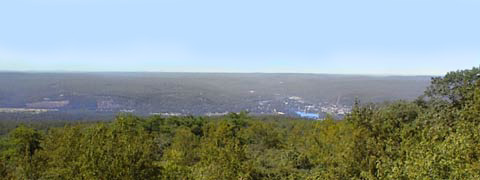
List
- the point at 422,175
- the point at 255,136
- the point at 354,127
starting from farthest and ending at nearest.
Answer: the point at 255,136
the point at 354,127
the point at 422,175

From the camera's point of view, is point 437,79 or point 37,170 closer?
point 37,170

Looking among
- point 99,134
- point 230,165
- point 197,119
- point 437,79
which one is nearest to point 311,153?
point 437,79

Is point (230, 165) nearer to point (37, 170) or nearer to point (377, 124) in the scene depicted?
point (377, 124)

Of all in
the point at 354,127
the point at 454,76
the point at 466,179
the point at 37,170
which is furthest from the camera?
the point at 454,76

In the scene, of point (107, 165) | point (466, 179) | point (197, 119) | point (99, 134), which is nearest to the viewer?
point (466, 179)

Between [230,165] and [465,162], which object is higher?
[465,162]

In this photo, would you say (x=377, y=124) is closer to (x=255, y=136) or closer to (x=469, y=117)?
(x=469, y=117)

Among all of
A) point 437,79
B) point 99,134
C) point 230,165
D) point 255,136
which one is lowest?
point 255,136

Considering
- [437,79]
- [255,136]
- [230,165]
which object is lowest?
[255,136]

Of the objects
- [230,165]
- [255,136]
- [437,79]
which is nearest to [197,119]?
[255,136]
